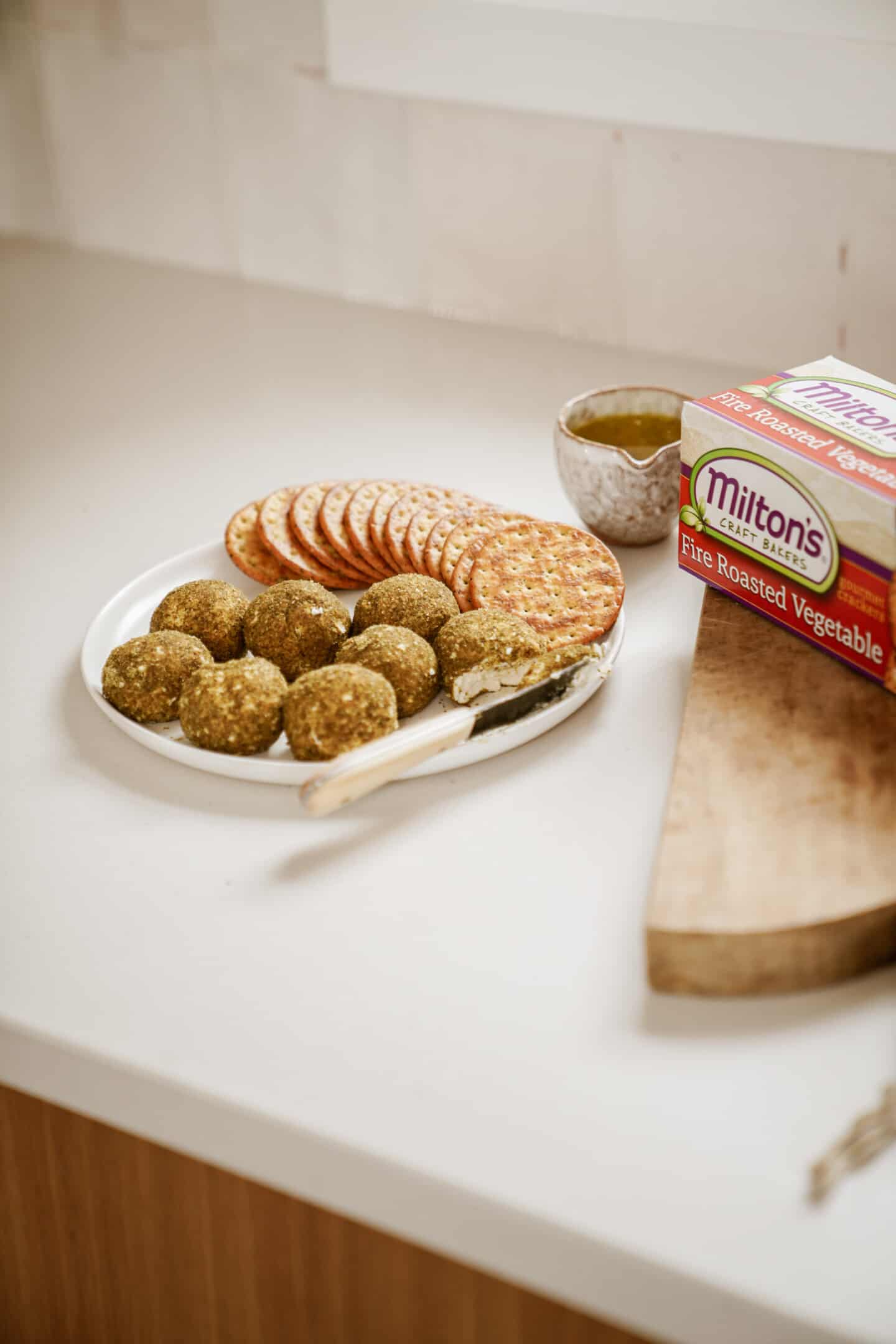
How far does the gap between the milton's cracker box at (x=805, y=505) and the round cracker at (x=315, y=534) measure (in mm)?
280

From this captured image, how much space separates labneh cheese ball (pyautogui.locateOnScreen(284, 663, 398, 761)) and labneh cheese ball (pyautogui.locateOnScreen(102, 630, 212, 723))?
10cm

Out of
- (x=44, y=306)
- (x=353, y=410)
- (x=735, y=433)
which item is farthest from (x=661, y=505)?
(x=44, y=306)

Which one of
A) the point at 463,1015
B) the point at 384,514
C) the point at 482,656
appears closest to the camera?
the point at 463,1015

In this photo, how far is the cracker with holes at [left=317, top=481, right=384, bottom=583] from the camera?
3.68 feet

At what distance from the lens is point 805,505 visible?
0.90 metres

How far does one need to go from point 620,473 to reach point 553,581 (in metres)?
0.13

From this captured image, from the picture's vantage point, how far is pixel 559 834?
2.84 feet

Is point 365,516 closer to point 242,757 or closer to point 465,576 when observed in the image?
point 465,576

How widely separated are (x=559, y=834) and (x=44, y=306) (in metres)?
1.31

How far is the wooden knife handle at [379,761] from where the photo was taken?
83 centimetres

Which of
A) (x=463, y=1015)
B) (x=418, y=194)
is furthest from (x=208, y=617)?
(x=418, y=194)

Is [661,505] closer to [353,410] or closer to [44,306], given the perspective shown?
[353,410]

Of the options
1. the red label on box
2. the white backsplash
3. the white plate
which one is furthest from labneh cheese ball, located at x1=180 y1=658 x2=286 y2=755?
the white backsplash

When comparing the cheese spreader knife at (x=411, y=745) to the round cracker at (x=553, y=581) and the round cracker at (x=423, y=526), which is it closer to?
the round cracker at (x=553, y=581)
